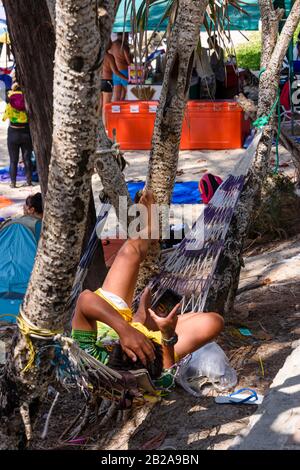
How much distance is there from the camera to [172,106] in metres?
4.09

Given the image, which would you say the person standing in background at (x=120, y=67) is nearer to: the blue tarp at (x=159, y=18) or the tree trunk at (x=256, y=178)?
the blue tarp at (x=159, y=18)

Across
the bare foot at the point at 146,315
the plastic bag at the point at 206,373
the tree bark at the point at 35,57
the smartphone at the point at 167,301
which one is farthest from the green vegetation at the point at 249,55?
the bare foot at the point at 146,315

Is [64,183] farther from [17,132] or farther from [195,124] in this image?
[195,124]

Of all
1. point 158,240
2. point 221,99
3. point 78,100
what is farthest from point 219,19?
point 221,99

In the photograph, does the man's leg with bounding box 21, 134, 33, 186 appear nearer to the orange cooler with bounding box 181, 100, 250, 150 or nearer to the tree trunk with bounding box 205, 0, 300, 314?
the orange cooler with bounding box 181, 100, 250, 150

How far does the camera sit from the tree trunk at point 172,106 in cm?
398

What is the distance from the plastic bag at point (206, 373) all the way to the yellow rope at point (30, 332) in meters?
0.92

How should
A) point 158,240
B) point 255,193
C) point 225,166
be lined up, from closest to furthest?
point 158,240 → point 255,193 → point 225,166

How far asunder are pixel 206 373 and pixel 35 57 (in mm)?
1762

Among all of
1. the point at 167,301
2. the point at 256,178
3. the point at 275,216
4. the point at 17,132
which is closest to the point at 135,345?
the point at 167,301

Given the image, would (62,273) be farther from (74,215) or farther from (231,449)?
(231,449)

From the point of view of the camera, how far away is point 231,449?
9.15 ft

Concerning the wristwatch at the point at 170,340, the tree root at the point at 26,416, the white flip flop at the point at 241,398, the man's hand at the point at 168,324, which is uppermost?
the man's hand at the point at 168,324
